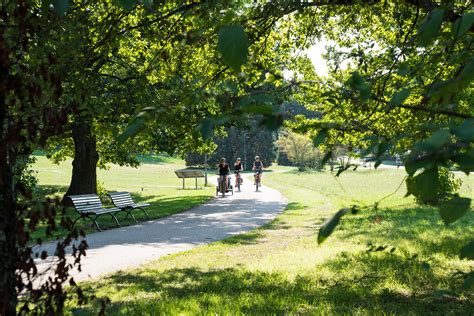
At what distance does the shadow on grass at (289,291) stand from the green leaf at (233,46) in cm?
388

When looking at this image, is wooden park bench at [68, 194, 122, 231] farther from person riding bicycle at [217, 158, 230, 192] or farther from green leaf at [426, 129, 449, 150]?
green leaf at [426, 129, 449, 150]

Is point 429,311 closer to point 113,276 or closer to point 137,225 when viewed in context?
point 113,276

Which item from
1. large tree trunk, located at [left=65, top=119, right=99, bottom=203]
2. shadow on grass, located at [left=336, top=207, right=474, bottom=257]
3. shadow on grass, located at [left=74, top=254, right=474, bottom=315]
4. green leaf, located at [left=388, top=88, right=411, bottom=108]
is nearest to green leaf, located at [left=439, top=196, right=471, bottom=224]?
green leaf, located at [left=388, top=88, right=411, bottom=108]

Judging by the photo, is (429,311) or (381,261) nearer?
(429,311)

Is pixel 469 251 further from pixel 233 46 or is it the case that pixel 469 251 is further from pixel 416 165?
pixel 233 46

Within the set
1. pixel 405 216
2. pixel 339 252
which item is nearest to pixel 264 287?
pixel 339 252

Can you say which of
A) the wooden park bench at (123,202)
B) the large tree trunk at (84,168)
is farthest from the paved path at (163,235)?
the large tree trunk at (84,168)

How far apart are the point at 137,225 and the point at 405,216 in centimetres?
743

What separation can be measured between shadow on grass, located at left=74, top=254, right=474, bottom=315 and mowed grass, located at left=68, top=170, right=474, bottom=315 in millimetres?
11

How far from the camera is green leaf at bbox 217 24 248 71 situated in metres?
1.17

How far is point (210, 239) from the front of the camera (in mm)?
11031

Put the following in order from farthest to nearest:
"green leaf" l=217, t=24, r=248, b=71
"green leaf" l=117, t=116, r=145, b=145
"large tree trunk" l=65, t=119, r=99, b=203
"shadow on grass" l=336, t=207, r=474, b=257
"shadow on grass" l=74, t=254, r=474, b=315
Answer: "large tree trunk" l=65, t=119, r=99, b=203
"shadow on grass" l=336, t=207, r=474, b=257
"shadow on grass" l=74, t=254, r=474, b=315
"green leaf" l=117, t=116, r=145, b=145
"green leaf" l=217, t=24, r=248, b=71

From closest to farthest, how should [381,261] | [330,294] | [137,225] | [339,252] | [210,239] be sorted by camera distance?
1. [330,294]
2. [381,261]
3. [339,252]
4. [210,239]
5. [137,225]

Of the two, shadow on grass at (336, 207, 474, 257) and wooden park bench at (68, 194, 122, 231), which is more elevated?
wooden park bench at (68, 194, 122, 231)
